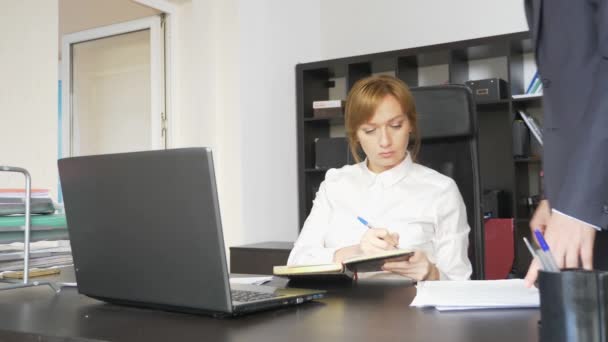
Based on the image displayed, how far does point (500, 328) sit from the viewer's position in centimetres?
83

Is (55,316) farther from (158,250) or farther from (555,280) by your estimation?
(555,280)

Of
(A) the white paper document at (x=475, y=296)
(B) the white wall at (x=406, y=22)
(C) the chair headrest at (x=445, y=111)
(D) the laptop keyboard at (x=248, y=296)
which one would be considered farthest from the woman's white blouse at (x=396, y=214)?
(B) the white wall at (x=406, y=22)

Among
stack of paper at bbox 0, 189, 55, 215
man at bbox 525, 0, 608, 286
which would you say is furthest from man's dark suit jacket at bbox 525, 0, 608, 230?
stack of paper at bbox 0, 189, 55, 215

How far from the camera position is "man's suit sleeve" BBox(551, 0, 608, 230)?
97 centimetres

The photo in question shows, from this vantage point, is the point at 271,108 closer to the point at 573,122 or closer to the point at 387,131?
the point at 387,131

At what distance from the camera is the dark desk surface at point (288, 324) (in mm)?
803

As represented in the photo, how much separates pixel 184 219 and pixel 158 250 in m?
0.08

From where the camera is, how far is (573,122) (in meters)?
1.08

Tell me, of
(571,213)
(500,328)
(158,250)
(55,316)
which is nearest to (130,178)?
(158,250)

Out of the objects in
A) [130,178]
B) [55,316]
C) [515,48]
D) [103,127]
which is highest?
[515,48]

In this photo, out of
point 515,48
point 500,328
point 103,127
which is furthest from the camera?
point 103,127

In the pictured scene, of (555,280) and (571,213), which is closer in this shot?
(555,280)

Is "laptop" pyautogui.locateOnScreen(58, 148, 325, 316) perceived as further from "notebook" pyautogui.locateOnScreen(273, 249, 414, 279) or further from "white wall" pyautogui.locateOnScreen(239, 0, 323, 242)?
"white wall" pyautogui.locateOnScreen(239, 0, 323, 242)

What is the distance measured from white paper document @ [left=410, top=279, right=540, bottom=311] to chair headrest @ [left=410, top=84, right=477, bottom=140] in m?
0.88
